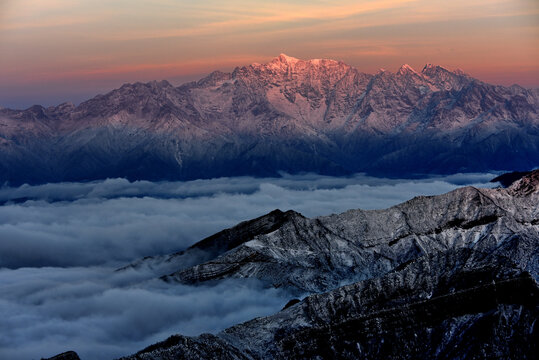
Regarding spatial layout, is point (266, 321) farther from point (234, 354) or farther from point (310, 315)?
point (234, 354)

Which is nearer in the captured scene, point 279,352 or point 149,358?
point 149,358

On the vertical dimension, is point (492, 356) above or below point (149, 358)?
below

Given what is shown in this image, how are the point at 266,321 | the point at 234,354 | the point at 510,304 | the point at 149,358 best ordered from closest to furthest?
the point at 149,358
the point at 234,354
the point at 510,304
the point at 266,321

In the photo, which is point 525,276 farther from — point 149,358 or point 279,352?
point 149,358

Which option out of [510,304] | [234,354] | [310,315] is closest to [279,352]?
[234,354]

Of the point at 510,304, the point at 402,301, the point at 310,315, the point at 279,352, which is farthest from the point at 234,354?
the point at 510,304

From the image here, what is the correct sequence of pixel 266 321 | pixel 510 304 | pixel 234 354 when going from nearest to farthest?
pixel 234 354 → pixel 510 304 → pixel 266 321

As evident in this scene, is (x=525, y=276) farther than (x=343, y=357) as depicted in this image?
Yes

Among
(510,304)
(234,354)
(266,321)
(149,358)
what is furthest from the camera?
(266,321)

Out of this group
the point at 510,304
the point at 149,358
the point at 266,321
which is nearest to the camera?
the point at 149,358
